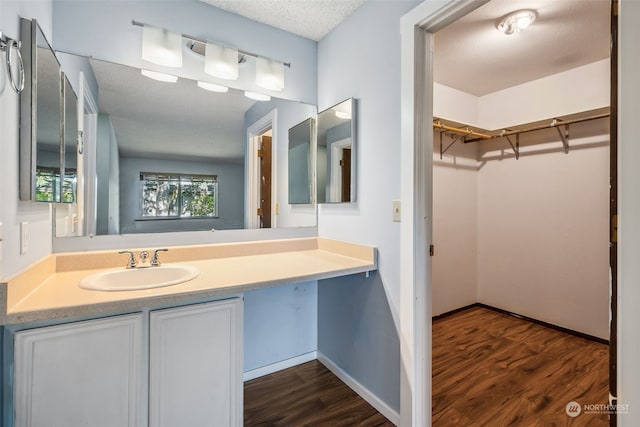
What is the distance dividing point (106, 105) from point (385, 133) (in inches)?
58.3

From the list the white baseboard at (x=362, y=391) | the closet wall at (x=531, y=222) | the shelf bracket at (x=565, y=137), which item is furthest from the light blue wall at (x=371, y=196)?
the shelf bracket at (x=565, y=137)

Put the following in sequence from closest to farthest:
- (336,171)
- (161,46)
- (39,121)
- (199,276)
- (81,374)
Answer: (81,374) < (39,121) < (199,276) < (161,46) < (336,171)

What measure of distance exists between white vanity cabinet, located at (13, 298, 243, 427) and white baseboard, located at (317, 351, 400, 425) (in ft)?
2.55

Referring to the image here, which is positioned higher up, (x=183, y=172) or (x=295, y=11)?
(x=295, y=11)

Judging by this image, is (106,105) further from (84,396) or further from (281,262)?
(84,396)

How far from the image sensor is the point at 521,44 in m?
2.18

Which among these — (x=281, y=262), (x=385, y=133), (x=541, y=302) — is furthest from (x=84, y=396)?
(x=541, y=302)

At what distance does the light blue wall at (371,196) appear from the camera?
1.61 metres

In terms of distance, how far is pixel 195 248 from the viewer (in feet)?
5.89

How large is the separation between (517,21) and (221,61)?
1.78 m

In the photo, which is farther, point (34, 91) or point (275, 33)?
point (275, 33)

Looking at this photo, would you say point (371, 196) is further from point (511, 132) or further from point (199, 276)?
point (511, 132)

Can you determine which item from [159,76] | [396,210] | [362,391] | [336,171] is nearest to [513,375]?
[362,391]

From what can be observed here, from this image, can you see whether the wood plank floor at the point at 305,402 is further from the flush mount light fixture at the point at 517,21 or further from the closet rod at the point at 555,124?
the closet rod at the point at 555,124
